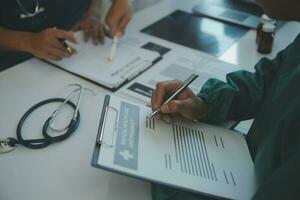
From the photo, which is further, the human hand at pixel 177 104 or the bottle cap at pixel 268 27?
the bottle cap at pixel 268 27

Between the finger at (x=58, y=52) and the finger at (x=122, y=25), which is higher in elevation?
the finger at (x=122, y=25)

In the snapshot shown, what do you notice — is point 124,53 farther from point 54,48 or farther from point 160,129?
point 160,129

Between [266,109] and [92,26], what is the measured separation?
2.47 ft

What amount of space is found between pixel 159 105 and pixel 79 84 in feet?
1.01

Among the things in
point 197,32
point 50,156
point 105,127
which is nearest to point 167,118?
point 105,127

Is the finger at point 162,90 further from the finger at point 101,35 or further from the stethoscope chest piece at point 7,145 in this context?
the finger at point 101,35

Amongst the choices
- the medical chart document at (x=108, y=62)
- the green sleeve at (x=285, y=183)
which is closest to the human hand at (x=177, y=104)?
the medical chart document at (x=108, y=62)

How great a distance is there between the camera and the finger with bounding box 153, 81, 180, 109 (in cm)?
87

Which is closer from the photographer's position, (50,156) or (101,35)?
(50,156)

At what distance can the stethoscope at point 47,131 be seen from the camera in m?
0.82

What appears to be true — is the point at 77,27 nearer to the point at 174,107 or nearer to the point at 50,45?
the point at 50,45

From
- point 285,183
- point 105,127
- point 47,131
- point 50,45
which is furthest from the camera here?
point 50,45

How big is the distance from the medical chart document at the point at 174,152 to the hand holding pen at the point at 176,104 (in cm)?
2

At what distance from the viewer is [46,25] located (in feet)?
4.43
